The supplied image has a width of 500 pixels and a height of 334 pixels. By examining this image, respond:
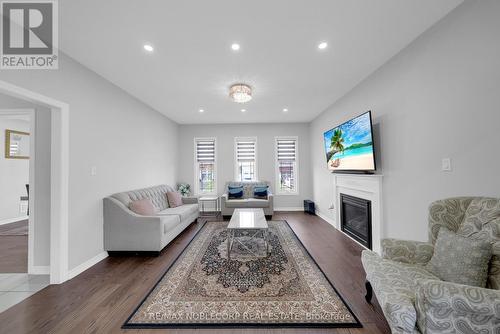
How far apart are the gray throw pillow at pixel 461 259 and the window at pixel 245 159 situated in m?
4.82

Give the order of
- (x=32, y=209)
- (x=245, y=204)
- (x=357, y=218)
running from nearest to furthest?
(x=32, y=209) → (x=357, y=218) → (x=245, y=204)

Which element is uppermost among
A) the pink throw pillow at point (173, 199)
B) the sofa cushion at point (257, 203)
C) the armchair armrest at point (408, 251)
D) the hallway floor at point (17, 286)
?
the pink throw pillow at point (173, 199)

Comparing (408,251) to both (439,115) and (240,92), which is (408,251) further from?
(240,92)

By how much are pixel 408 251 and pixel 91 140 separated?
399 cm

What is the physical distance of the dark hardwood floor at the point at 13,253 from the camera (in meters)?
2.55

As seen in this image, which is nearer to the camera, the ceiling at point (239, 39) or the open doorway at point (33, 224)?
the ceiling at point (239, 39)

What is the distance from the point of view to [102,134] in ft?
9.52

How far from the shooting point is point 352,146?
10.5 feet

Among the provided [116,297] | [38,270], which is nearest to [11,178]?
[38,270]

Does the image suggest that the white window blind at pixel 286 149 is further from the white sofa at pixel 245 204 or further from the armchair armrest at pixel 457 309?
the armchair armrest at pixel 457 309

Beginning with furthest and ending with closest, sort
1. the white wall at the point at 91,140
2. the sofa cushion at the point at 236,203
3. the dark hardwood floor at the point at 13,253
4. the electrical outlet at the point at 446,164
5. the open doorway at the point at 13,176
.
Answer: the sofa cushion at the point at 236,203 < the open doorway at the point at 13,176 < the dark hardwood floor at the point at 13,253 < the white wall at the point at 91,140 < the electrical outlet at the point at 446,164

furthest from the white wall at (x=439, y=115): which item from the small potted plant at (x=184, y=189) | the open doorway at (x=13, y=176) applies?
the open doorway at (x=13, y=176)

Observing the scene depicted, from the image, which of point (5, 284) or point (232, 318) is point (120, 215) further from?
point (232, 318)

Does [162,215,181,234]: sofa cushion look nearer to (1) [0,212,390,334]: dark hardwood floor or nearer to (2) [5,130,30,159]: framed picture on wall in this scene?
(1) [0,212,390,334]: dark hardwood floor
